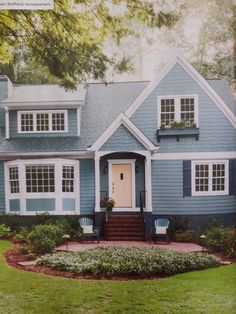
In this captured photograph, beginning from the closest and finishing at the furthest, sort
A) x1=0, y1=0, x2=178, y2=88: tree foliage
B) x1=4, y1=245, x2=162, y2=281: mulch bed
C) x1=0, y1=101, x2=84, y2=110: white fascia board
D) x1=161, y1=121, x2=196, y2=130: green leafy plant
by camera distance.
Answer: x1=0, y1=0, x2=178, y2=88: tree foliage, x1=4, y1=245, x2=162, y2=281: mulch bed, x1=0, y1=101, x2=84, y2=110: white fascia board, x1=161, y1=121, x2=196, y2=130: green leafy plant

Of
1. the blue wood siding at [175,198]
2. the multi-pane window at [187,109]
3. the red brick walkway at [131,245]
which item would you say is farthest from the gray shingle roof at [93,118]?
the red brick walkway at [131,245]

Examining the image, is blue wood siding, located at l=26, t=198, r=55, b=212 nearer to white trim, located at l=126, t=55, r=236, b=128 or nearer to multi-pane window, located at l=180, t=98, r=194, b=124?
white trim, located at l=126, t=55, r=236, b=128

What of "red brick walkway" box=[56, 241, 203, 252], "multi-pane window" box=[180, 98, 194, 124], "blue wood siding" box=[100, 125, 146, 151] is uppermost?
"multi-pane window" box=[180, 98, 194, 124]

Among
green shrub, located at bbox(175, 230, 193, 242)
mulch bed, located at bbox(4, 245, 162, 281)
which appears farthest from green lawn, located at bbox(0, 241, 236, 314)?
green shrub, located at bbox(175, 230, 193, 242)

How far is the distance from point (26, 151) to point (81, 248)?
57.7 inches

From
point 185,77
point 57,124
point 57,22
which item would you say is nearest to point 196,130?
point 185,77

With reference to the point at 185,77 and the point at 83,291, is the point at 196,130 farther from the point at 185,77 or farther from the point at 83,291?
the point at 83,291

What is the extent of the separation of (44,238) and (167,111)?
91.9 inches

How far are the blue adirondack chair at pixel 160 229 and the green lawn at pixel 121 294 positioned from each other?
0.58 meters

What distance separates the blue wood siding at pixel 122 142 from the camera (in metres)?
5.11

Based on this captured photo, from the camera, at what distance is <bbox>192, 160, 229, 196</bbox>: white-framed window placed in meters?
4.75

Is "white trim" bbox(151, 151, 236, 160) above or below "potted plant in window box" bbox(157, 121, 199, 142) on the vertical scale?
below

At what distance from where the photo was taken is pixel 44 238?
4.59 meters

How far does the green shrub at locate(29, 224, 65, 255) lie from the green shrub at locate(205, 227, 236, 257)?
181 cm
